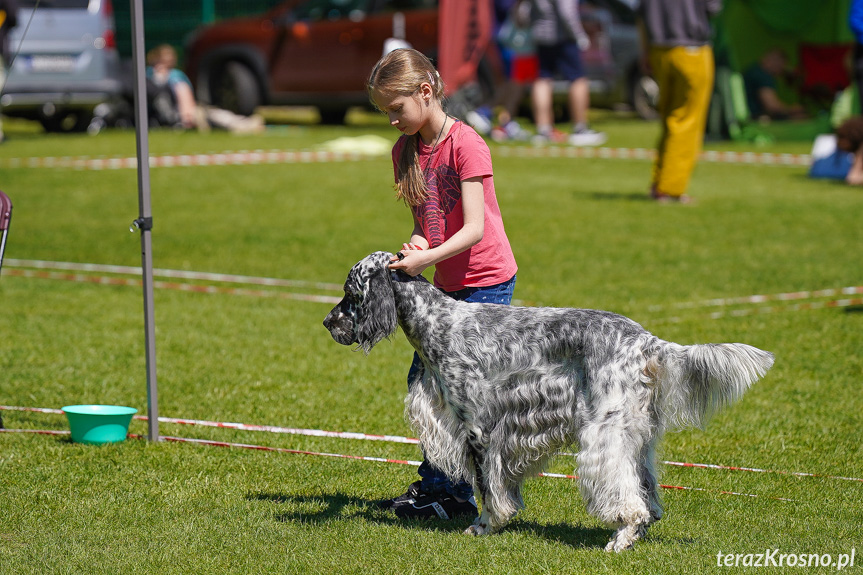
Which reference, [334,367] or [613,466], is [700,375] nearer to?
[613,466]

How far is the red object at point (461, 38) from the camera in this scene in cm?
1945

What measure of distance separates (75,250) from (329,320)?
7424 mm

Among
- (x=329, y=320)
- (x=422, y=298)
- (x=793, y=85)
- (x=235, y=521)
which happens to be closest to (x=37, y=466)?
(x=235, y=521)

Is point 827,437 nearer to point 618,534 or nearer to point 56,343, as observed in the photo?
point 618,534

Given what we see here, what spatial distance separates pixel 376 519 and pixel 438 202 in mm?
1330

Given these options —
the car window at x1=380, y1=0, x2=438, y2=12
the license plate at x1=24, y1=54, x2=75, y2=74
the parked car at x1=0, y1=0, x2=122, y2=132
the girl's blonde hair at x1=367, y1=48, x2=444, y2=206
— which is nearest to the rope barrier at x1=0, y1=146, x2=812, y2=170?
the parked car at x1=0, y1=0, x2=122, y2=132

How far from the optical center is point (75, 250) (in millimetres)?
11242

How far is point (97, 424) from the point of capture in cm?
568

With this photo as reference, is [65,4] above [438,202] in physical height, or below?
below

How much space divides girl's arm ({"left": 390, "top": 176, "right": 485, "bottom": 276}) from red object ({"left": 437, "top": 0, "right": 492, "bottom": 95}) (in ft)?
49.2

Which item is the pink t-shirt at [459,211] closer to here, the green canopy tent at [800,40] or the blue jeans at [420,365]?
the blue jeans at [420,365]

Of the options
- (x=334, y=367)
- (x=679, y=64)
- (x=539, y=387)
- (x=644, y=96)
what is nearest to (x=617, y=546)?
(x=539, y=387)

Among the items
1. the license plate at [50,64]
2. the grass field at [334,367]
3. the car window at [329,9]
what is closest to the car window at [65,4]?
the license plate at [50,64]

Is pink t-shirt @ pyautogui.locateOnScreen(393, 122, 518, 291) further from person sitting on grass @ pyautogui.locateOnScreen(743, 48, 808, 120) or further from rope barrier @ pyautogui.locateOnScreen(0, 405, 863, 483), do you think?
person sitting on grass @ pyautogui.locateOnScreen(743, 48, 808, 120)
